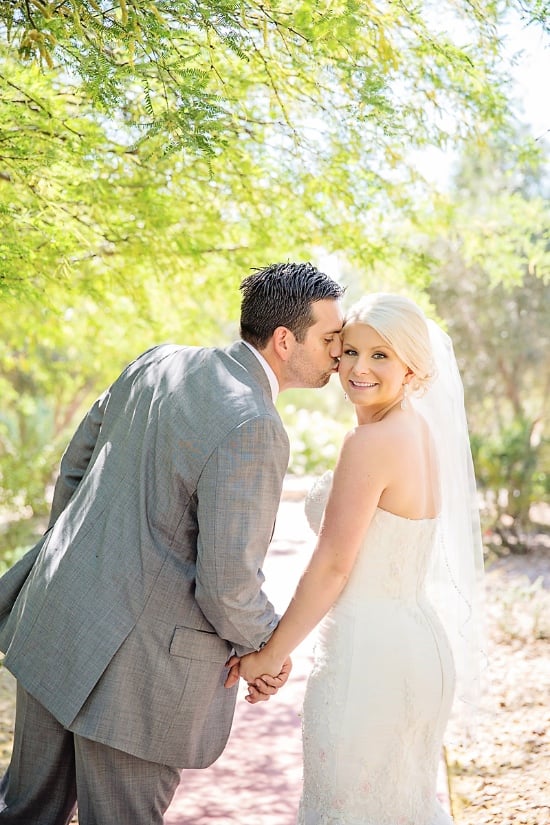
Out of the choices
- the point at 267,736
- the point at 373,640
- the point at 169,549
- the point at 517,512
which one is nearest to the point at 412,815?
the point at 373,640

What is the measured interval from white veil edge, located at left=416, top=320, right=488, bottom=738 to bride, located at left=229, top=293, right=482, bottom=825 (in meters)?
0.32

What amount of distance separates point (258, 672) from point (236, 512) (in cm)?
64

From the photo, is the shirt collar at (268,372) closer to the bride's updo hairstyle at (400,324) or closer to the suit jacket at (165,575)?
the suit jacket at (165,575)

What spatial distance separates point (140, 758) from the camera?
9.05ft

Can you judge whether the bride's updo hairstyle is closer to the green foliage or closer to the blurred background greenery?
the blurred background greenery

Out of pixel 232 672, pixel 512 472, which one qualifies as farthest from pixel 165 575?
pixel 512 472

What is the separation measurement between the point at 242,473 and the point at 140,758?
0.94 meters

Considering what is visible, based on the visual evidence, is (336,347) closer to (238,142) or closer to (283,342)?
(283,342)

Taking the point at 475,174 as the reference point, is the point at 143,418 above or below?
below

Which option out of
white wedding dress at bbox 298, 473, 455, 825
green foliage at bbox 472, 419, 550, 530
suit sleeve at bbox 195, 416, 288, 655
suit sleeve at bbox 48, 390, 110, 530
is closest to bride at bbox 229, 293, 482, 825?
white wedding dress at bbox 298, 473, 455, 825

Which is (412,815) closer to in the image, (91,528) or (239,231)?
(91,528)

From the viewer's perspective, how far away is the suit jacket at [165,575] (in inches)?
103

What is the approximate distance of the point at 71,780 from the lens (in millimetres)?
3043

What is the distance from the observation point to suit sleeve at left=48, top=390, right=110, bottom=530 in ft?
10.4
